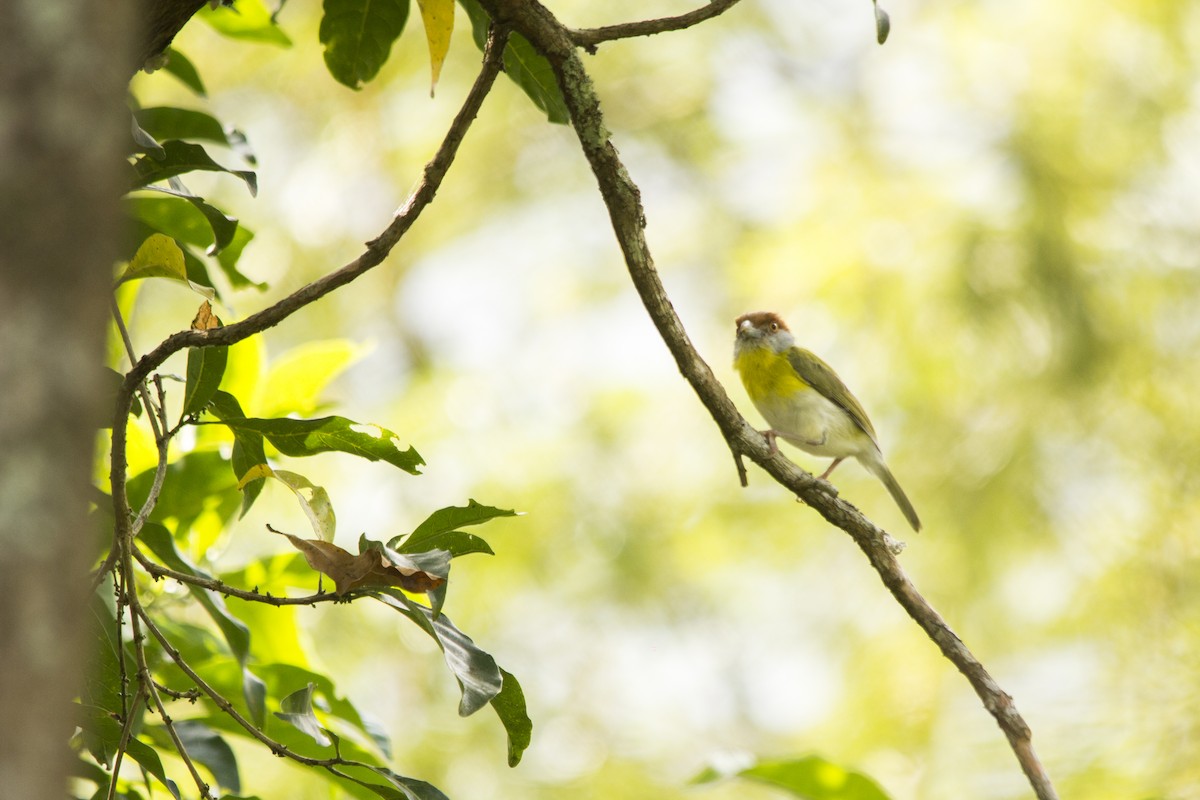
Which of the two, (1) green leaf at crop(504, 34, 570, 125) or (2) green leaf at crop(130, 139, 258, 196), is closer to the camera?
(2) green leaf at crop(130, 139, 258, 196)

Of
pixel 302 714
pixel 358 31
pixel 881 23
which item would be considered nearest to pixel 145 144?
pixel 358 31

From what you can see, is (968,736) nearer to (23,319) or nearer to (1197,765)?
(1197,765)

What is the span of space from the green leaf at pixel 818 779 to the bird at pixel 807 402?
2539 millimetres

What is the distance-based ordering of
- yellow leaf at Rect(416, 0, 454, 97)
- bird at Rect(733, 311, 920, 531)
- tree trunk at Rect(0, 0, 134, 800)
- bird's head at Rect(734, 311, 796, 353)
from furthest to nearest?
bird's head at Rect(734, 311, 796, 353) → bird at Rect(733, 311, 920, 531) → yellow leaf at Rect(416, 0, 454, 97) → tree trunk at Rect(0, 0, 134, 800)

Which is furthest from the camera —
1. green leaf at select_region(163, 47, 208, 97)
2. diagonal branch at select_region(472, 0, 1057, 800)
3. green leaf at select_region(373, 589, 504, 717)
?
green leaf at select_region(163, 47, 208, 97)

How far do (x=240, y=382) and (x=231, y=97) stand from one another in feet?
18.9

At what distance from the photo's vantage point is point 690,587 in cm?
816

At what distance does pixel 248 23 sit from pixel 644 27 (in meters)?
1.13

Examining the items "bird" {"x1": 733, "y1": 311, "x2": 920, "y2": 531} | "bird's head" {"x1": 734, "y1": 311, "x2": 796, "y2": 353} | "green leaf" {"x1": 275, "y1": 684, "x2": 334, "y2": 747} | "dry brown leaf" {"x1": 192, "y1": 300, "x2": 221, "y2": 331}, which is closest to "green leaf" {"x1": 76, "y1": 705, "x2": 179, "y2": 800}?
"green leaf" {"x1": 275, "y1": 684, "x2": 334, "y2": 747}

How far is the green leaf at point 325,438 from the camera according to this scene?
166cm

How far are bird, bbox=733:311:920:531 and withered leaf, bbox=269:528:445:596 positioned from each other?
10.7ft

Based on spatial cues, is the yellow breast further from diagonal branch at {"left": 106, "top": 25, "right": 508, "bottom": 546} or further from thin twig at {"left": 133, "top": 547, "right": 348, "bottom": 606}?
thin twig at {"left": 133, "top": 547, "right": 348, "bottom": 606}

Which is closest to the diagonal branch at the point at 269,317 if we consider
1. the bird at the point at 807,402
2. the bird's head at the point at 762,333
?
the bird at the point at 807,402

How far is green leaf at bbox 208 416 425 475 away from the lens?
1661mm
